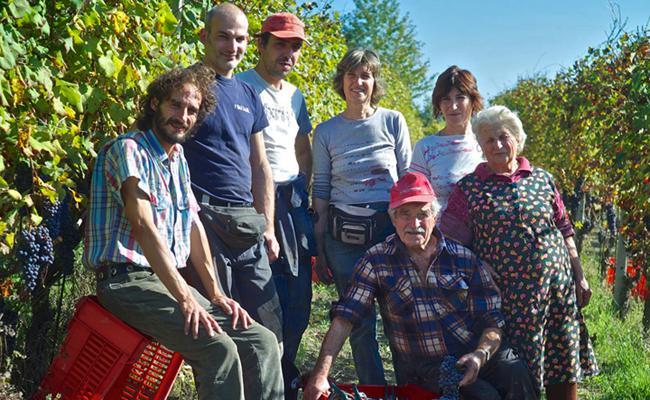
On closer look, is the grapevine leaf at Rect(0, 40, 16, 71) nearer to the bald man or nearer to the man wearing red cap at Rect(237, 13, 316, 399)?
the bald man

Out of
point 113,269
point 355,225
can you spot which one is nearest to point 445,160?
point 355,225

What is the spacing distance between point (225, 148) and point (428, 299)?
1.12 metres

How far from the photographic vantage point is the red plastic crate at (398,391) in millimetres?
3494

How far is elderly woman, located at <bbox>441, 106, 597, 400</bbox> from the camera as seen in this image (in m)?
3.87

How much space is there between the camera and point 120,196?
Result: 304 cm

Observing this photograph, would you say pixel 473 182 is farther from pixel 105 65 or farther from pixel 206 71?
pixel 105 65

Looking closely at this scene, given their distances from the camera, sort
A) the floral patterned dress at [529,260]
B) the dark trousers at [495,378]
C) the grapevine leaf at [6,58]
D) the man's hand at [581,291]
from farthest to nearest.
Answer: the man's hand at [581,291] < the floral patterned dress at [529,260] < the dark trousers at [495,378] < the grapevine leaf at [6,58]

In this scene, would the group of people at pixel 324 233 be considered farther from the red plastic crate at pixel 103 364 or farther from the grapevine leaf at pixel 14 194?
the grapevine leaf at pixel 14 194

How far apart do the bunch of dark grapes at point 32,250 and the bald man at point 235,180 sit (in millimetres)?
655

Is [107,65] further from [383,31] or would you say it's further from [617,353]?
[383,31]

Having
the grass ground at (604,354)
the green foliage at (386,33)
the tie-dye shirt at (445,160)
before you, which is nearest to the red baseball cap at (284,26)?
the tie-dye shirt at (445,160)

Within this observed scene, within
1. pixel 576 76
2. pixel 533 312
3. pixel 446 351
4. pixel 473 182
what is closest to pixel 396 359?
pixel 446 351

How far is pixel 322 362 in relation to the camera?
3.47 meters

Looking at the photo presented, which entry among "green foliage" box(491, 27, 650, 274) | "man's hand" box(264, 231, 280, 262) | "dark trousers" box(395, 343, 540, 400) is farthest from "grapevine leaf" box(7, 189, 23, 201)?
"green foliage" box(491, 27, 650, 274)
